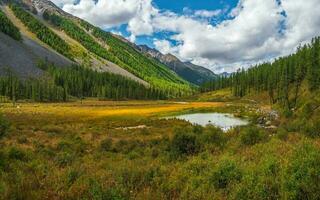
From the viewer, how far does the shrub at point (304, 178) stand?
830cm

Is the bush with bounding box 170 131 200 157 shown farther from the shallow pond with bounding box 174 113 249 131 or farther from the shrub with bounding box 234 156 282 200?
the shallow pond with bounding box 174 113 249 131

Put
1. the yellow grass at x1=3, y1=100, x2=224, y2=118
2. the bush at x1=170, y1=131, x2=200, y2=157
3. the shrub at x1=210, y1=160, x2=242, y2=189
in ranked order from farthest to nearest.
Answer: the yellow grass at x1=3, y1=100, x2=224, y2=118 < the bush at x1=170, y1=131, x2=200, y2=157 < the shrub at x1=210, y1=160, x2=242, y2=189

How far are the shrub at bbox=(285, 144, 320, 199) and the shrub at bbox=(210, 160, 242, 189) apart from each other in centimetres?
160

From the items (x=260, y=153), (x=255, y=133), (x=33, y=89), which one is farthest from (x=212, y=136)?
(x=33, y=89)

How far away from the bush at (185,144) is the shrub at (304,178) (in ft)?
40.6

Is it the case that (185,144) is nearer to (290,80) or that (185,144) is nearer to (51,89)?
(290,80)

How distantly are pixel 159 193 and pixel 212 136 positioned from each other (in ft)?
54.0

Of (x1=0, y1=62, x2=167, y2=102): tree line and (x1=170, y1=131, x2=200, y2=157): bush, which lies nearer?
(x1=170, y1=131, x2=200, y2=157): bush

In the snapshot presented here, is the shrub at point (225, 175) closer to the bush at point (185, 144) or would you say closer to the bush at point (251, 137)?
the bush at point (185, 144)

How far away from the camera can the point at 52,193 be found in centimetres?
980

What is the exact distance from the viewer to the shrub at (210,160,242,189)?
10414 mm

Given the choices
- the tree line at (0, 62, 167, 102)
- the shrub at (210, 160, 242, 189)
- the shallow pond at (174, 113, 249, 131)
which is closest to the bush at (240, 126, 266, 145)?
the shrub at (210, 160, 242, 189)

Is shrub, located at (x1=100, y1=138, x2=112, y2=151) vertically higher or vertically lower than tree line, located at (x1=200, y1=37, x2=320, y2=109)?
lower

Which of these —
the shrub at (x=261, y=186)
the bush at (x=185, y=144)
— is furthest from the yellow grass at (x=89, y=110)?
the shrub at (x=261, y=186)
